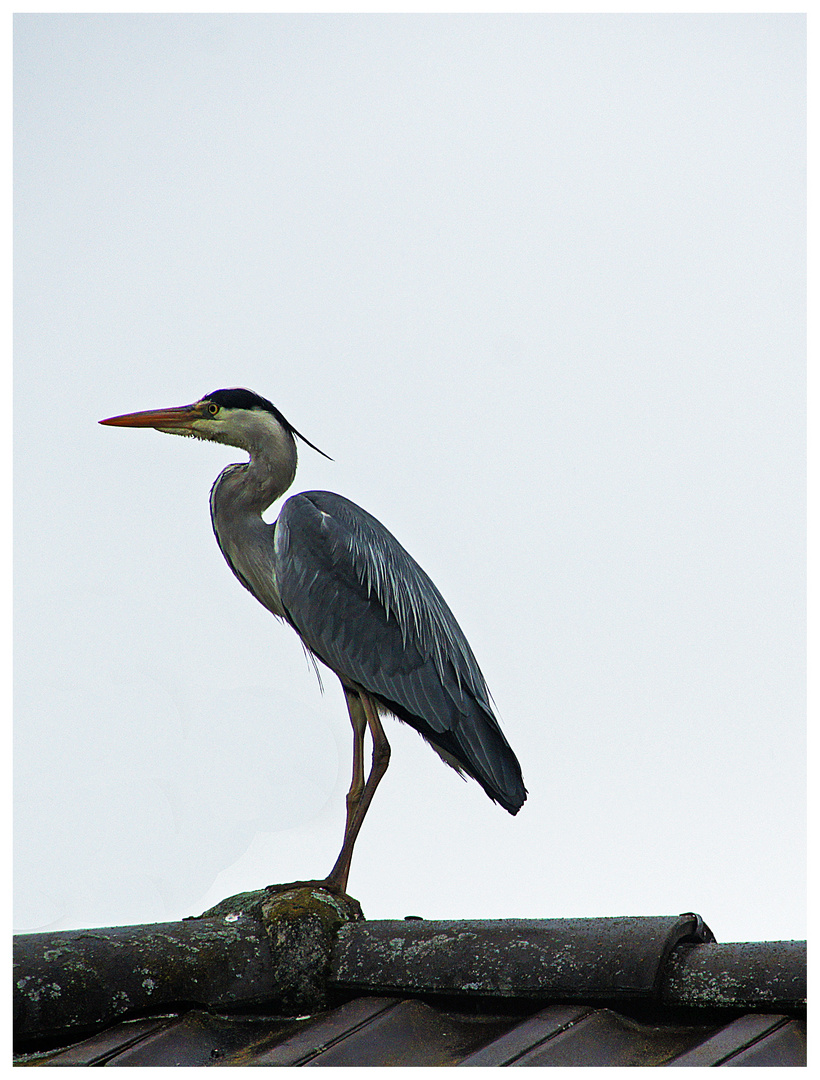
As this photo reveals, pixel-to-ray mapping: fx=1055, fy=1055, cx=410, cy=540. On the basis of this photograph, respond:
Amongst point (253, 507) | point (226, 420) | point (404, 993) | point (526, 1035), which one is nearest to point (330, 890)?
point (404, 993)

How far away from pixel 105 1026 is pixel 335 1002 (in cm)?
45

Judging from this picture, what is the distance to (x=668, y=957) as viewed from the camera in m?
1.87

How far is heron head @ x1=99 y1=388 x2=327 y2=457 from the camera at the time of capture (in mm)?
4371

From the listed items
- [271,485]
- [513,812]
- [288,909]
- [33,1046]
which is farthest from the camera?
[271,485]

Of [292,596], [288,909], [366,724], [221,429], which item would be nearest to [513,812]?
[366,724]

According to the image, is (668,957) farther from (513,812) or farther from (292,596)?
(292,596)

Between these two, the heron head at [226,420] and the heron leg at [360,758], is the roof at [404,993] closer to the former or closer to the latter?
the heron leg at [360,758]

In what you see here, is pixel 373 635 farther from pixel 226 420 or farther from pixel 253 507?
pixel 226 420

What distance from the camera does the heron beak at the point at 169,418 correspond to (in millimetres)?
4402

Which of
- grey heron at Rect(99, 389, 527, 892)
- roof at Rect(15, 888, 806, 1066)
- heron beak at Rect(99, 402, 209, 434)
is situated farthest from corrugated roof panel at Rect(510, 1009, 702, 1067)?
heron beak at Rect(99, 402, 209, 434)

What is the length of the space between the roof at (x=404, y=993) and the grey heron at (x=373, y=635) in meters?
1.21

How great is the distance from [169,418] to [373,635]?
1366 millimetres

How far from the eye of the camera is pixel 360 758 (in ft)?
12.4

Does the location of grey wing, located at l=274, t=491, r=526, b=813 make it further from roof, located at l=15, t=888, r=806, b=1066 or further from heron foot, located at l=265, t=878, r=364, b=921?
roof, located at l=15, t=888, r=806, b=1066
